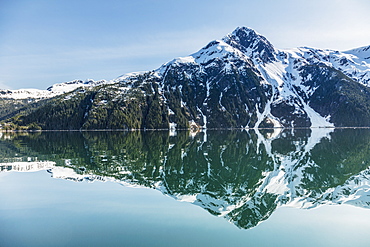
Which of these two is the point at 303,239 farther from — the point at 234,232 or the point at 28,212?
the point at 28,212

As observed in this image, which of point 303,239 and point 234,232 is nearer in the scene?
point 303,239

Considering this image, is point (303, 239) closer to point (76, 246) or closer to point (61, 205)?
point (76, 246)

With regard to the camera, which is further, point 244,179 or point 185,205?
point 244,179

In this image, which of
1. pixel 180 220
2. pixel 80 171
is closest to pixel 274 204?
pixel 180 220

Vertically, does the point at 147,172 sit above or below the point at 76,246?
below

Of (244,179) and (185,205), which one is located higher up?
(185,205)

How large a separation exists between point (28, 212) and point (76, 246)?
10.2 metres

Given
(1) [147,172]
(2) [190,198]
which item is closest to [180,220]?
(2) [190,198]

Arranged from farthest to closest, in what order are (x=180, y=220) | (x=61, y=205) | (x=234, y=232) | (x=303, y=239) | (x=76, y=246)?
(x=61, y=205), (x=180, y=220), (x=234, y=232), (x=303, y=239), (x=76, y=246)

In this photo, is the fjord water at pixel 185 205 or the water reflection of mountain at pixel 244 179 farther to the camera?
the water reflection of mountain at pixel 244 179

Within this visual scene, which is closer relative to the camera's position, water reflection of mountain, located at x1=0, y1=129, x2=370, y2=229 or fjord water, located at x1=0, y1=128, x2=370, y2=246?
fjord water, located at x1=0, y1=128, x2=370, y2=246

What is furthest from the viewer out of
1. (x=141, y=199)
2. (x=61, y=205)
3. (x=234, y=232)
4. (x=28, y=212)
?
(x=141, y=199)

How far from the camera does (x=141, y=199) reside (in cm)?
2923

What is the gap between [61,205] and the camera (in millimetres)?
27250
